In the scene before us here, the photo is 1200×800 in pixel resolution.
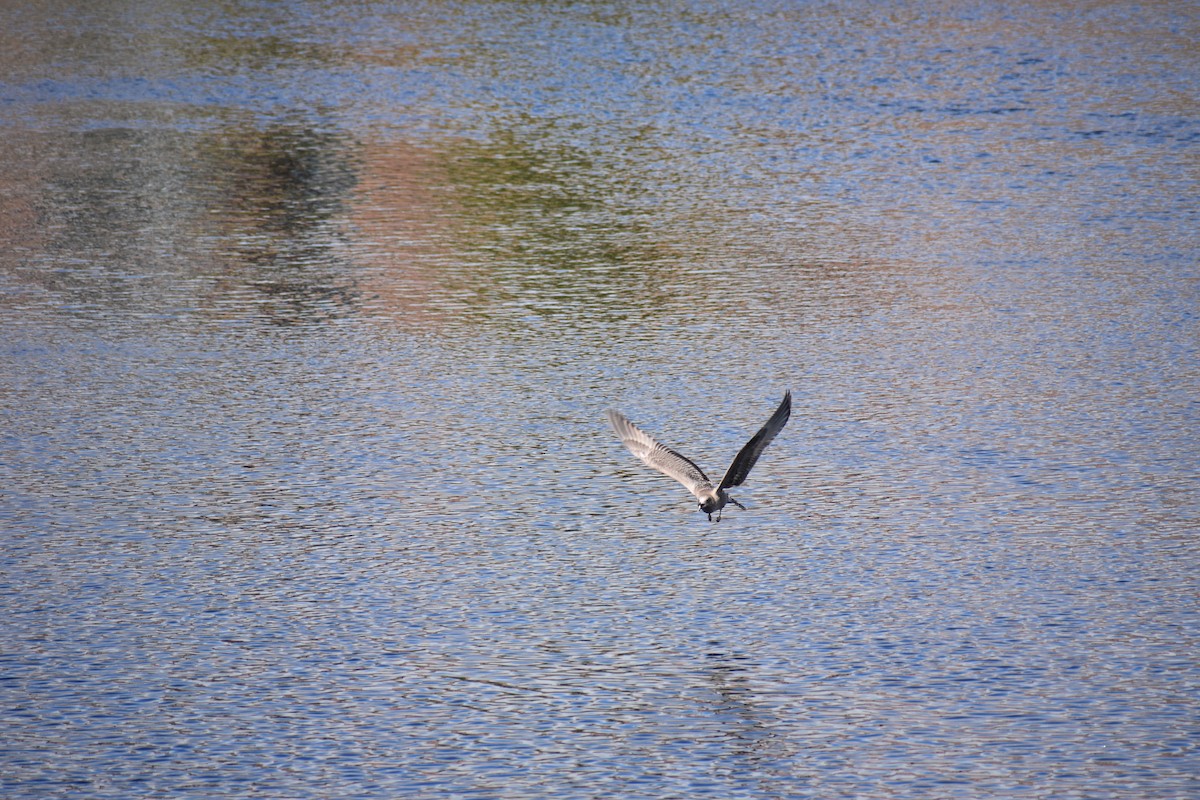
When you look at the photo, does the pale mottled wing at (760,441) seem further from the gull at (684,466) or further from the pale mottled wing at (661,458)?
→ the pale mottled wing at (661,458)

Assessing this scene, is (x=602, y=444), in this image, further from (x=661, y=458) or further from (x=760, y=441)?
(x=760, y=441)

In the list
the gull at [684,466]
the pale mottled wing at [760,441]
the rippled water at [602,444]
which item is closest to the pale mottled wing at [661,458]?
the gull at [684,466]

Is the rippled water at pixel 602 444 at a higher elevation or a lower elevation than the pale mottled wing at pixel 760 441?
lower

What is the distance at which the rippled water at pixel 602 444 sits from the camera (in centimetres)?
535

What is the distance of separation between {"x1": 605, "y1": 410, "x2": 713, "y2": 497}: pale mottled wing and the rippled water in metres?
0.40

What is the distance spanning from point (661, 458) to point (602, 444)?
156cm

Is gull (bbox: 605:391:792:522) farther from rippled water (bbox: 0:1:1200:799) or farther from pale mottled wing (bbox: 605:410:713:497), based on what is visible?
rippled water (bbox: 0:1:1200:799)

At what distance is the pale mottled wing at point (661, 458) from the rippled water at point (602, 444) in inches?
15.9

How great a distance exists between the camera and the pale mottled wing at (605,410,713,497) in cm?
637

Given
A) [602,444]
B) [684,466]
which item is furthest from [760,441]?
[602,444]

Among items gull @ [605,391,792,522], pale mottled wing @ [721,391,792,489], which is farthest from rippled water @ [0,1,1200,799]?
pale mottled wing @ [721,391,792,489]

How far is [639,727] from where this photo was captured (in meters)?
5.34

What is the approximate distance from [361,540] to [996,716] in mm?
2734

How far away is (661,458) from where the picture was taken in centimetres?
643
